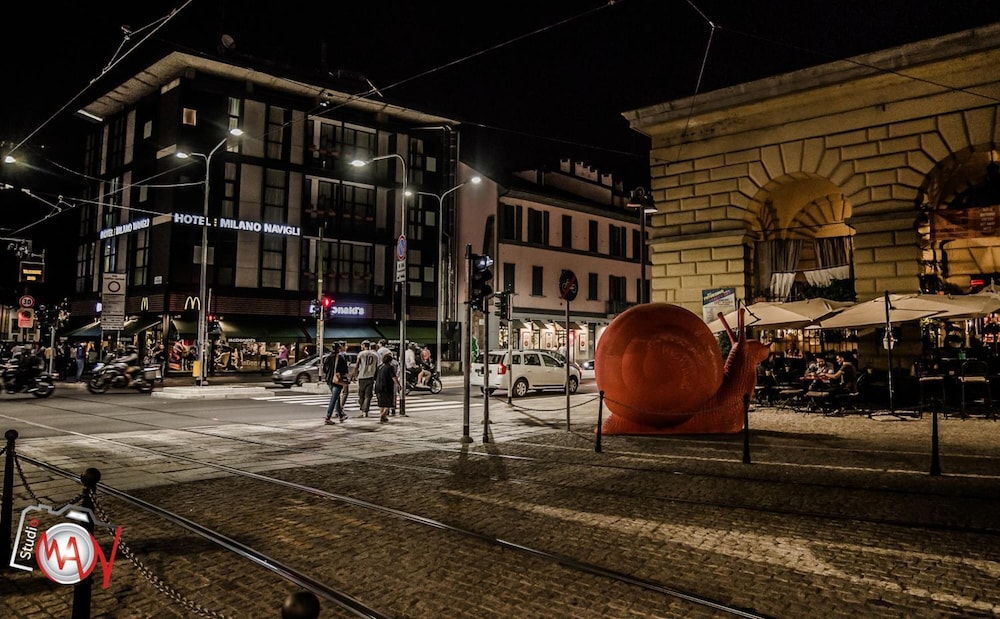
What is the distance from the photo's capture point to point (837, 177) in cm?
1872

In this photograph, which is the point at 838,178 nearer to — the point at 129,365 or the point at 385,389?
the point at 385,389

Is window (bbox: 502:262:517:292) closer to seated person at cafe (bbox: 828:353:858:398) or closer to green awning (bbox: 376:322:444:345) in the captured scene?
green awning (bbox: 376:322:444:345)

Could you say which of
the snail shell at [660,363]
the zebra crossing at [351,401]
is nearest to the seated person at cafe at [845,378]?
the snail shell at [660,363]

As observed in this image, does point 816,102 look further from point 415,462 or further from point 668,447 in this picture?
point 415,462

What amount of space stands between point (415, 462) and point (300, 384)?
62.2 ft

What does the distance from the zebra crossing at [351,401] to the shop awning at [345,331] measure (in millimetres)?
14966

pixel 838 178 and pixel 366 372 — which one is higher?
pixel 838 178

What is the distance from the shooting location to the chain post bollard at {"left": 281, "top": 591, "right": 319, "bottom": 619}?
2174 millimetres

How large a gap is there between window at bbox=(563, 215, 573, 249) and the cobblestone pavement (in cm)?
3767

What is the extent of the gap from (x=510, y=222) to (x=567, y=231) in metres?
5.59

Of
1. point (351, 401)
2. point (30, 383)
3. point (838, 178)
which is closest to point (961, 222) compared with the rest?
point (838, 178)

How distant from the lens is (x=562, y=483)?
8273mm

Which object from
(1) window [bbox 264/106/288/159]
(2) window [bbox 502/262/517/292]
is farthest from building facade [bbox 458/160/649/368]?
(1) window [bbox 264/106/288/159]

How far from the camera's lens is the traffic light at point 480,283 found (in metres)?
12.7
